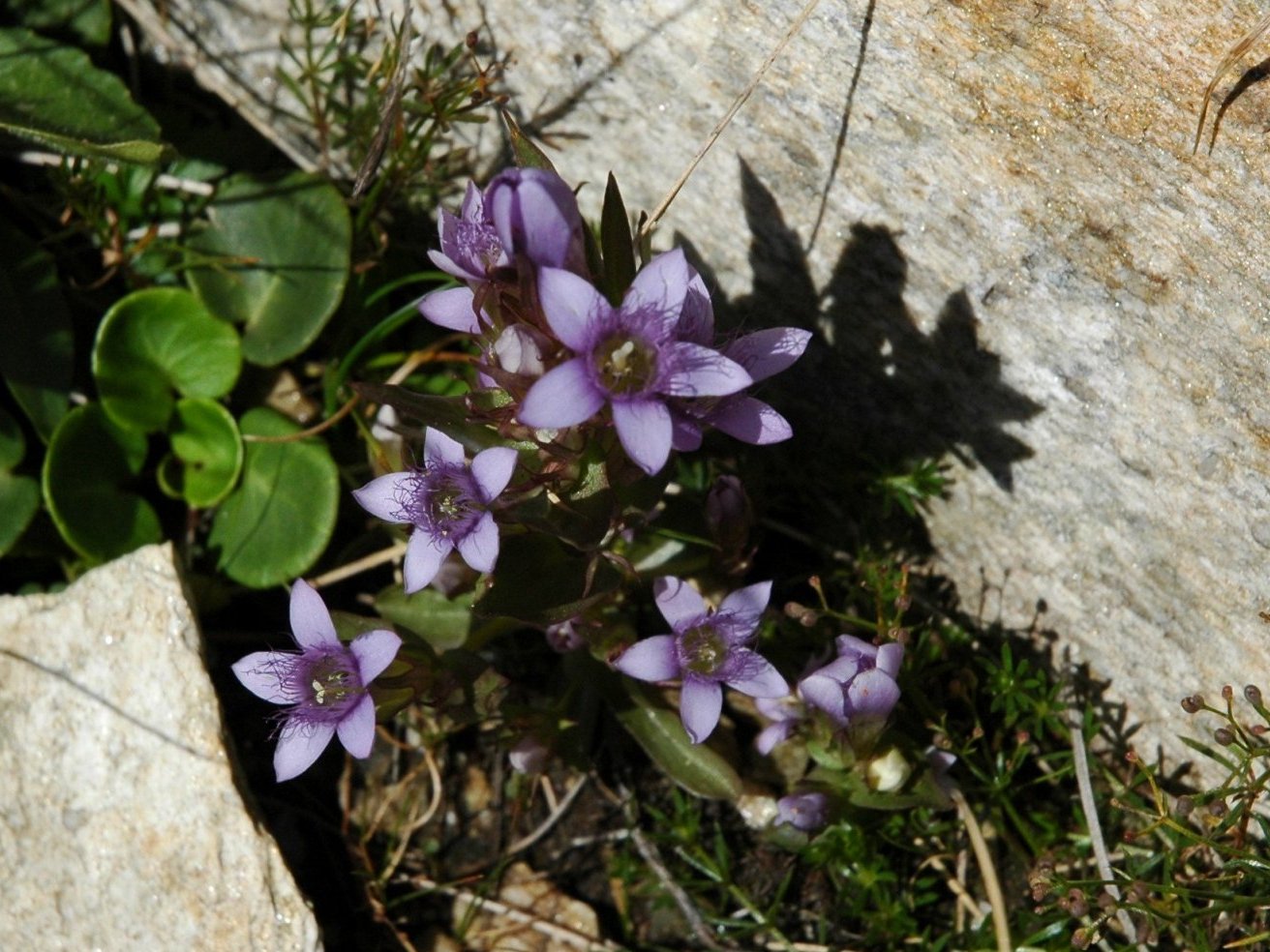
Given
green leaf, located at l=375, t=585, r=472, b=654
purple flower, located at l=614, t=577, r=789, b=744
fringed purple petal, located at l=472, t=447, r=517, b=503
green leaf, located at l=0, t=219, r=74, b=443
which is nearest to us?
fringed purple petal, located at l=472, t=447, r=517, b=503

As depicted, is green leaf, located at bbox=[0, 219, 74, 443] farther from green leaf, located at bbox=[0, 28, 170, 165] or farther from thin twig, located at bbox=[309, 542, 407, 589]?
thin twig, located at bbox=[309, 542, 407, 589]

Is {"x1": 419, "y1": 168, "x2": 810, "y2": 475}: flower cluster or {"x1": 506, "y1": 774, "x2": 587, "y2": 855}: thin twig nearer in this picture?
{"x1": 419, "y1": 168, "x2": 810, "y2": 475}: flower cluster

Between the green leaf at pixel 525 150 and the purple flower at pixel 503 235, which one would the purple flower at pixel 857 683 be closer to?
the purple flower at pixel 503 235

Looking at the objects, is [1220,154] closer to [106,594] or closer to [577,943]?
[577,943]

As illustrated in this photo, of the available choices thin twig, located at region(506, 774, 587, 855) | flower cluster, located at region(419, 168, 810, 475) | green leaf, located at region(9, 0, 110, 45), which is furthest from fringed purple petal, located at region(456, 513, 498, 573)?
green leaf, located at region(9, 0, 110, 45)

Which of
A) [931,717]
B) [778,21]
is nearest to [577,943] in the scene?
[931,717]

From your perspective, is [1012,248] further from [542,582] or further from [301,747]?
[301,747]

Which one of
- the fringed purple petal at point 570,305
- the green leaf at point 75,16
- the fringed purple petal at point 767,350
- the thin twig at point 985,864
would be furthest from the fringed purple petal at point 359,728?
the green leaf at point 75,16
